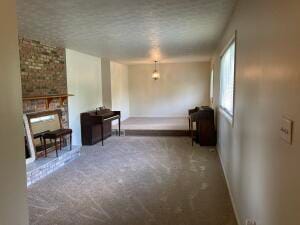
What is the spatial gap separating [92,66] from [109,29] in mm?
3566

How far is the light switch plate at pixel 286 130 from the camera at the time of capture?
1144 millimetres

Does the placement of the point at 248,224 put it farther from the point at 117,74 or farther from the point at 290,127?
the point at 117,74

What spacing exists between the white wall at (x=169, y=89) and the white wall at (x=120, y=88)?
41cm

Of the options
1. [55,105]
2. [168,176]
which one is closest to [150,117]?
[55,105]

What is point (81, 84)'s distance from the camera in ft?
21.4

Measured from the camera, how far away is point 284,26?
4.06 feet

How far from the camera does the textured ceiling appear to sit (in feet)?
8.87

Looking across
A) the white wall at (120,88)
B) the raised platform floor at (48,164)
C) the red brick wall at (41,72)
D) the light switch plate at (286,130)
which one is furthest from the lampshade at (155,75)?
the light switch plate at (286,130)

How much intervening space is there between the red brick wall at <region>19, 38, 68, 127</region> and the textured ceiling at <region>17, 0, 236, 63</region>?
25cm

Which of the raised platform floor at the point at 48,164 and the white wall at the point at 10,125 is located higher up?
the white wall at the point at 10,125

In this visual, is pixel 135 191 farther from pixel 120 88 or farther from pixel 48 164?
pixel 120 88

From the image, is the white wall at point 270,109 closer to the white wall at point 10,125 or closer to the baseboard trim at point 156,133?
the white wall at point 10,125

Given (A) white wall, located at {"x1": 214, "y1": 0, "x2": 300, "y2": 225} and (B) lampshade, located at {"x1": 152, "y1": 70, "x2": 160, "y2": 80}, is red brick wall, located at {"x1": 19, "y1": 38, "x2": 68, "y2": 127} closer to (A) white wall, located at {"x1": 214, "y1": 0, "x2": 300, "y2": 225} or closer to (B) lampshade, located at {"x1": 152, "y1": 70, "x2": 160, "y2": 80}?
(A) white wall, located at {"x1": 214, "y1": 0, "x2": 300, "y2": 225}

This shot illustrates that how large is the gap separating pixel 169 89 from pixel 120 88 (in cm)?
201
